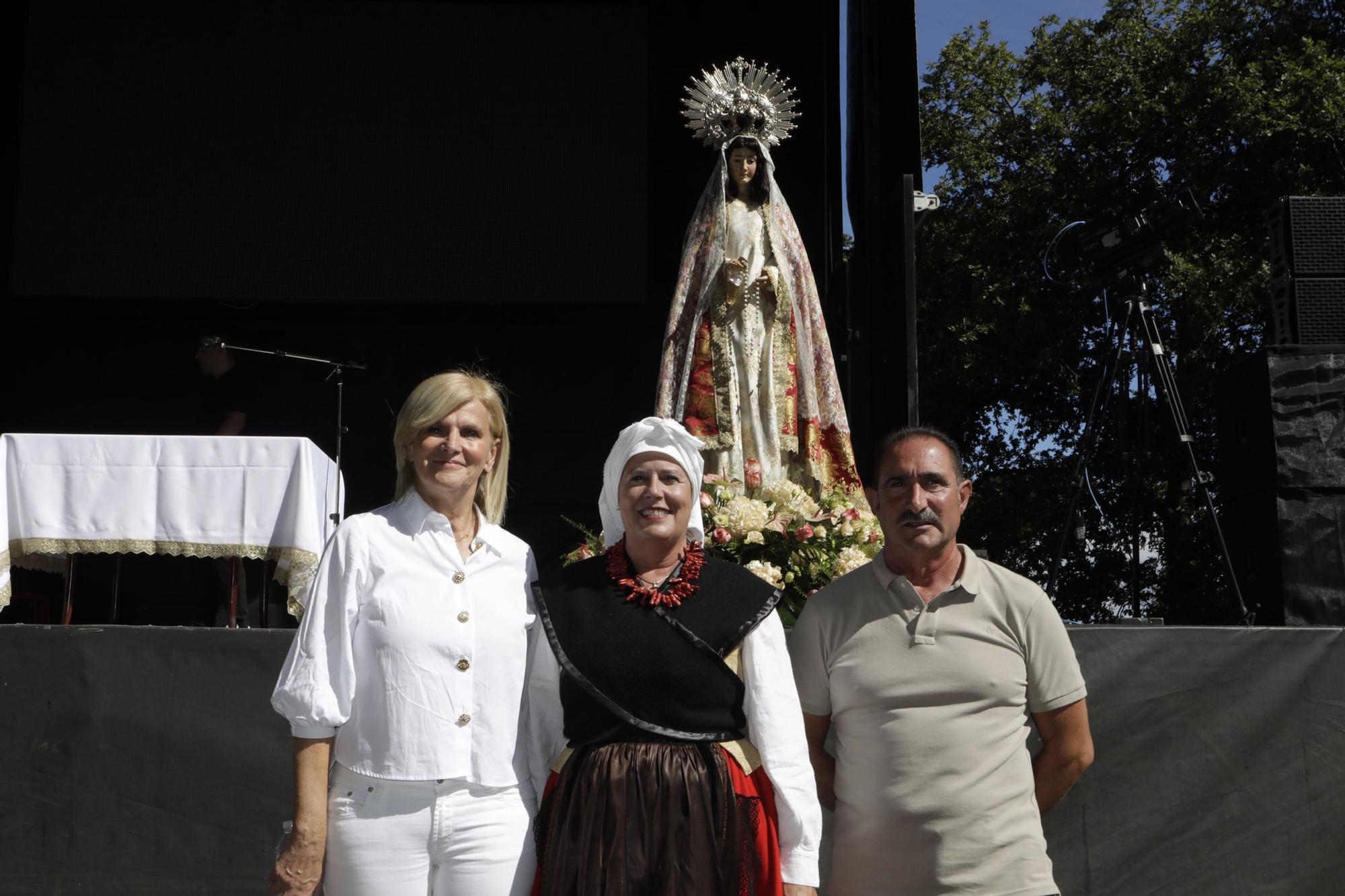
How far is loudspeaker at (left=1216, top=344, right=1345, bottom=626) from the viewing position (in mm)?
4117

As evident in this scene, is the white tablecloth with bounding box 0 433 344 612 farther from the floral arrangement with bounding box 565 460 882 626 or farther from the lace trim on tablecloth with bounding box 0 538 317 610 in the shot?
the floral arrangement with bounding box 565 460 882 626

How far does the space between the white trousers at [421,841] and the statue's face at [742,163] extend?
3.63 m

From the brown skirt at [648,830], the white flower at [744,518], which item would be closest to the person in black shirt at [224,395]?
the white flower at [744,518]

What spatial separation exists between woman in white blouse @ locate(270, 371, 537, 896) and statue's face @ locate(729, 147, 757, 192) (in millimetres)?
3186

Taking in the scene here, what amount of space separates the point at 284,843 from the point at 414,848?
21 cm

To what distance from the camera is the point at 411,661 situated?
2172 millimetres

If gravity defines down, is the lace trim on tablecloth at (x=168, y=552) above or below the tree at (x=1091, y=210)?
below

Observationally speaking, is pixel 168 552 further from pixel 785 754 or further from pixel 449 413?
pixel 785 754

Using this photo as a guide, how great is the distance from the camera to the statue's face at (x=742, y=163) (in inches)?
209

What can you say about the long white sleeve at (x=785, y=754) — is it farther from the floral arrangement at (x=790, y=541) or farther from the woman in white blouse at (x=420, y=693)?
the floral arrangement at (x=790, y=541)

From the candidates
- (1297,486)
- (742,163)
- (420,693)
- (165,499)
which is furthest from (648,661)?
(742,163)

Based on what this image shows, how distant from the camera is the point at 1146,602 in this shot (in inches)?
626

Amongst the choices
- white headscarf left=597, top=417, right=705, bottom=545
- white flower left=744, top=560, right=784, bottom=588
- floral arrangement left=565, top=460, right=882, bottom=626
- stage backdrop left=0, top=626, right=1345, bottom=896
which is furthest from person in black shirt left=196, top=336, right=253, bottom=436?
white headscarf left=597, top=417, right=705, bottom=545

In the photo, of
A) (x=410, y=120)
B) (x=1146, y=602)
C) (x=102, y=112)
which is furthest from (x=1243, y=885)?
(x=1146, y=602)
